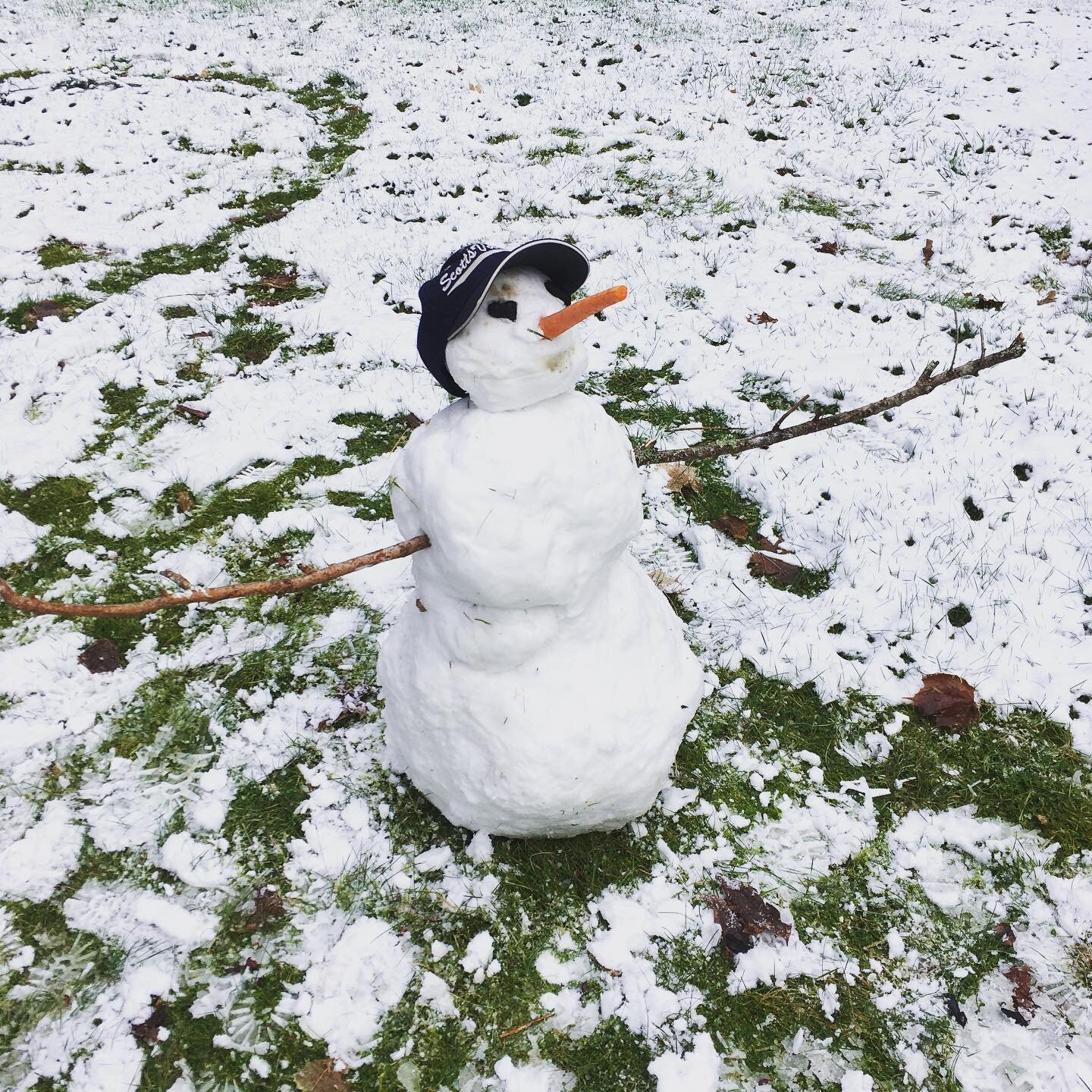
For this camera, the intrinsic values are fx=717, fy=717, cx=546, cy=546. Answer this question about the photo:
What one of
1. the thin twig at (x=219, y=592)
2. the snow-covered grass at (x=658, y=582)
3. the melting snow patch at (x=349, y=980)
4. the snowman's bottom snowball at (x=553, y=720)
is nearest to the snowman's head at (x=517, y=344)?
the thin twig at (x=219, y=592)

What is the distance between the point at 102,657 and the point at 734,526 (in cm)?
311

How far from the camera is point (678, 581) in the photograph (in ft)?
11.9

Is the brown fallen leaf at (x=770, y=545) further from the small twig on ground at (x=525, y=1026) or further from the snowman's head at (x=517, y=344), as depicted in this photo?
the small twig on ground at (x=525, y=1026)

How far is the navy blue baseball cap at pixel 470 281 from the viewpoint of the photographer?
5.69 ft

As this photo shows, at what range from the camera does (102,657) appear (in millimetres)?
3154

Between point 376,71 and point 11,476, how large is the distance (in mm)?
9166

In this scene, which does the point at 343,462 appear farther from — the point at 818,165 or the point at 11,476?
the point at 818,165

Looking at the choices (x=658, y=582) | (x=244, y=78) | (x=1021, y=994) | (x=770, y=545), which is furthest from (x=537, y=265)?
(x=244, y=78)

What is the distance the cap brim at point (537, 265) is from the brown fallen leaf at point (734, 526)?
2.18 m

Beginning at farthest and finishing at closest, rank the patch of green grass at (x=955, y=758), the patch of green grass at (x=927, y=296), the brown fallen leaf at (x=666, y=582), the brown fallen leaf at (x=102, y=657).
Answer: the patch of green grass at (x=927, y=296) → the brown fallen leaf at (x=666, y=582) → the brown fallen leaf at (x=102, y=657) → the patch of green grass at (x=955, y=758)

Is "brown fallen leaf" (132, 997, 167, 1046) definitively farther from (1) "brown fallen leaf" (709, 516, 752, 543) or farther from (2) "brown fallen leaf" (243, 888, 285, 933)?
(1) "brown fallen leaf" (709, 516, 752, 543)

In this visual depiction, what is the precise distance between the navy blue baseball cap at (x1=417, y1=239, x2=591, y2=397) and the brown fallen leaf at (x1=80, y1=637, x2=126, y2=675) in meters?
2.20

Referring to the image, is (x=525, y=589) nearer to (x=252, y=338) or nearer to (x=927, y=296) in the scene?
(x=252, y=338)

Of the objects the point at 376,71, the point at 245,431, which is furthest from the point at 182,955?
the point at 376,71
